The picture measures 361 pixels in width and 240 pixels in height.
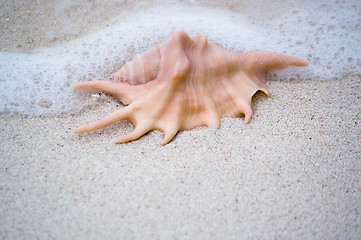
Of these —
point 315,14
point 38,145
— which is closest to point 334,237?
point 38,145

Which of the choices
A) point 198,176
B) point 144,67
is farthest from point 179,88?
point 198,176

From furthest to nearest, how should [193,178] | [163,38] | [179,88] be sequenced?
[163,38]
[179,88]
[193,178]

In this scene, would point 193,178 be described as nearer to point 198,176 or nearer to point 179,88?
point 198,176

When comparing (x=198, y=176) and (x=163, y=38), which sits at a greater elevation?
(x=163, y=38)

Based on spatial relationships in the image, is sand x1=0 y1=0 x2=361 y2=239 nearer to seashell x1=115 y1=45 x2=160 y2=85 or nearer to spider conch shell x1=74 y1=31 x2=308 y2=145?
spider conch shell x1=74 y1=31 x2=308 y2=145

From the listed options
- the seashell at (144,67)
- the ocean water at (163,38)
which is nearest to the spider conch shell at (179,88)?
the seashell at (144,67)

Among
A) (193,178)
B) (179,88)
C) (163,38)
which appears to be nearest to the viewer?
(193,178)

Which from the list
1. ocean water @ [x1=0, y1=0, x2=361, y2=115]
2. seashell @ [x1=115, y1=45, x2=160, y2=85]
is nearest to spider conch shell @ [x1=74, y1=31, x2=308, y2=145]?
seashell @ [x1=115, y1=45, x2=160, y2=85]
